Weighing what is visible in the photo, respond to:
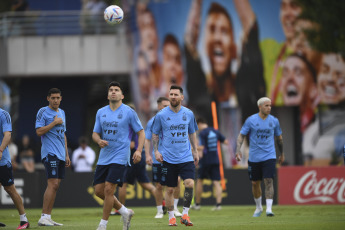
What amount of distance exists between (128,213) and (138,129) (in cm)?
131

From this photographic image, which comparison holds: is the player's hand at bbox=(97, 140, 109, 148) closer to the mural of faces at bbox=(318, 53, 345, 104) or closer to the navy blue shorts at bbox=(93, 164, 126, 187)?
the navy blue shorts at bbox=(93, 164, 126, 187)

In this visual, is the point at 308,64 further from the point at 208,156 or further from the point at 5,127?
the point at 5,127

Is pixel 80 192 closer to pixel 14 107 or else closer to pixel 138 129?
pixel 138 129

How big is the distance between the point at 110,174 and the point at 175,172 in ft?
7.00

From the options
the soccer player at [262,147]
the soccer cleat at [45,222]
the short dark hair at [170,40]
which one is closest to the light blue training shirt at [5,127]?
the soccer cleat at [45,222]

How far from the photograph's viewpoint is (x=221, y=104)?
1292 inches

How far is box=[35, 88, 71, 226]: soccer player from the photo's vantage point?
530 inches

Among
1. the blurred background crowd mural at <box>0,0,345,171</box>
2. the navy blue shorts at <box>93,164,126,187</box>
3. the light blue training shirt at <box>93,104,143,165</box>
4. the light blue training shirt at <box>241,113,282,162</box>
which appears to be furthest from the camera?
the blurred background crowd mural at <box>0,0,345,171</box>

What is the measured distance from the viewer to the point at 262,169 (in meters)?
15.8

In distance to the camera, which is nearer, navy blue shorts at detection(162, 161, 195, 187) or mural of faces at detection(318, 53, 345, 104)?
navy blue shorts at detection(162, 161, 195, 187)

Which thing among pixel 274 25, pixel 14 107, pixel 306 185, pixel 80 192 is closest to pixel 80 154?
pixel 80 192

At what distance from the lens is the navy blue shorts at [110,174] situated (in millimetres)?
11492

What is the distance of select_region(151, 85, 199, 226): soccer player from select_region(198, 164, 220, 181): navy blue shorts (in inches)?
248

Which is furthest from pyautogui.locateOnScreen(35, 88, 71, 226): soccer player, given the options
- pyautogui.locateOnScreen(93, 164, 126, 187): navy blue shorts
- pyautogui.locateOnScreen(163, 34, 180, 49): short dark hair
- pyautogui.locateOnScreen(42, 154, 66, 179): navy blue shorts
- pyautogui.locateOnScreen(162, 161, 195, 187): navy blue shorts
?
pyautogui.locateOnScreen(163, 34, 180, 49): short dark hair
